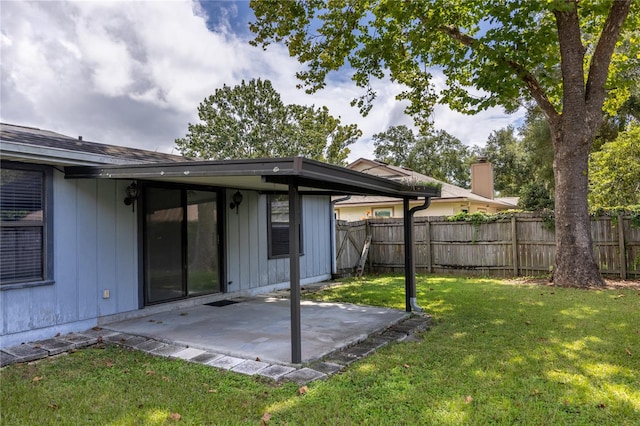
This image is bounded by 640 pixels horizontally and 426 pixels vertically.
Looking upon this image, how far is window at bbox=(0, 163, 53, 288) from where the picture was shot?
455 centimetres

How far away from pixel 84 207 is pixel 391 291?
576 cm

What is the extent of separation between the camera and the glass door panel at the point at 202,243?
676 cm

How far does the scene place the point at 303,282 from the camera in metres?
9.64

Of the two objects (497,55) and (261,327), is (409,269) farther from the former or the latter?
(497,55)

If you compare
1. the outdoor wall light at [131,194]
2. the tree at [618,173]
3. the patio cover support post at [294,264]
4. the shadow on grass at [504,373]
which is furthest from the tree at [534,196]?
the outdoor wall light at [131,194]

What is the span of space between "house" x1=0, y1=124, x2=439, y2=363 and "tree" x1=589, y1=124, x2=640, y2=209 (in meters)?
9.40

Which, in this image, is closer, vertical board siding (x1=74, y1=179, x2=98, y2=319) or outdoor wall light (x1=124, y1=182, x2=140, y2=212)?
vertical board siding (x1=74, y1=179, x2=98, y2=319)

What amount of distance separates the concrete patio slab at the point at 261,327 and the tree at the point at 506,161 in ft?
91.2

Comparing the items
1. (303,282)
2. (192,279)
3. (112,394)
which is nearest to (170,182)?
(192,279)

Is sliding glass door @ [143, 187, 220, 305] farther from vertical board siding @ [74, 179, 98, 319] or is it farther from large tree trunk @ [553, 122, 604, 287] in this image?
large tree trunk @ [553, 122, 604, 287]

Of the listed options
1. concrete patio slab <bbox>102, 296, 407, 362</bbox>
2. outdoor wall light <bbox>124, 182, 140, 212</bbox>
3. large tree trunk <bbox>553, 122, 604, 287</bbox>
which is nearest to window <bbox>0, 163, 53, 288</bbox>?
outdoor wall light <bbox>124, 182, 140, 212</bbox>

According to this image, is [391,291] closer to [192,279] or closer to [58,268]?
[192,279]

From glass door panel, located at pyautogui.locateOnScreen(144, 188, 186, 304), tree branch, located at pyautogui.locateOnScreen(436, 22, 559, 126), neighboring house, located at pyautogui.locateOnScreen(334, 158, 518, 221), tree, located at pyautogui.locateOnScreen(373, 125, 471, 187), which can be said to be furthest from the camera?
tree, located at pyautogui.locateOnScreen(373, 125, 471, 187)

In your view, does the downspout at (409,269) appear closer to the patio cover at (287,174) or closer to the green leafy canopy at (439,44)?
the patio cover at (287,174)
